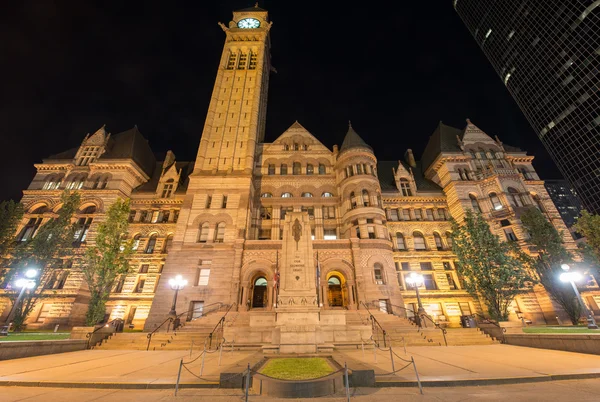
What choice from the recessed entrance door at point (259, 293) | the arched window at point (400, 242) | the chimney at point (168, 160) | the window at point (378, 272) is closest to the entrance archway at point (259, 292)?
the recessed entrance door at point (259, 293)

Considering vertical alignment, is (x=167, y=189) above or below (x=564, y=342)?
above

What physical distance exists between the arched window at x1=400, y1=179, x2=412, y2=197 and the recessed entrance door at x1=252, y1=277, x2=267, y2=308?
2202 centimetres

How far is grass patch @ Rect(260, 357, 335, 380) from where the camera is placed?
663 centimetres

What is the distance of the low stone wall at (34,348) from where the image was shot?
11.0m

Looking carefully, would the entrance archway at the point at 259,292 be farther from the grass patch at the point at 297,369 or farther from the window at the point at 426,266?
the window at the point at 426,266

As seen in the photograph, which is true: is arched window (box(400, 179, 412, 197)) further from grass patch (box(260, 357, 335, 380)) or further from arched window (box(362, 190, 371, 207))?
grass patch (box(260, 357, 335, 380))

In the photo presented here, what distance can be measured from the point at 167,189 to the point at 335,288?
25819mm

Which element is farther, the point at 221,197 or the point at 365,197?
the point at 365,197

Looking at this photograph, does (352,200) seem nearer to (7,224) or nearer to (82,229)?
(82,229)

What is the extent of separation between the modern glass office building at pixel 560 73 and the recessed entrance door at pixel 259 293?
63441 millimetres

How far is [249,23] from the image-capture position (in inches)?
1825

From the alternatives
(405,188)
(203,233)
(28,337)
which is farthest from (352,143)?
(28,337)

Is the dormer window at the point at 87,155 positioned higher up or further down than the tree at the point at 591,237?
higher up

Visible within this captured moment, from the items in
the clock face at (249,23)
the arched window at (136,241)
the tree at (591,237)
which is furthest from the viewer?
the clock face at (249,23)
